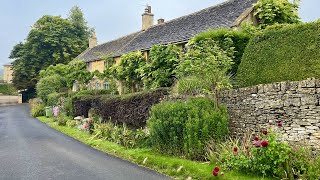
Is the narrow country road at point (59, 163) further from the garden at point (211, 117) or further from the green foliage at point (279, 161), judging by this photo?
the green foliage at point (279, 161)

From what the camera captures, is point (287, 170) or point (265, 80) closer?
point (287, 170)

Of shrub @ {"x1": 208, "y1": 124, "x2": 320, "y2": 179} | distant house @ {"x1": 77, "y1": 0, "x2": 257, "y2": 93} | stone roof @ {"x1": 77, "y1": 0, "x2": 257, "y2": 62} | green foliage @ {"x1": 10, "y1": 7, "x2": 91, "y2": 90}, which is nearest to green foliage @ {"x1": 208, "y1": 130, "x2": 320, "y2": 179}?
shrub @ {"x1": 208, "y1": 124, "x2": 320, "y2": 179}

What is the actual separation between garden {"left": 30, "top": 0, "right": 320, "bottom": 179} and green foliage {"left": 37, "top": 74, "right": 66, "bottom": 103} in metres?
19.0

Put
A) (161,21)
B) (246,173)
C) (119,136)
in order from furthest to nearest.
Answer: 1. (161,21)
2. (119,136)
3. (246,173)

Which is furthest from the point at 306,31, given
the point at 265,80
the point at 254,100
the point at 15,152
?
the point at 15,152

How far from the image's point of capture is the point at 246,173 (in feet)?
26.8

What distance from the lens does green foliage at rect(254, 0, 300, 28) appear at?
18953mm

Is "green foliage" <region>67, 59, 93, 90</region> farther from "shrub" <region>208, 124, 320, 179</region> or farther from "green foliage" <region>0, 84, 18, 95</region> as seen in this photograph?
"green foliage" <region>0, 84, 18, 95</region>

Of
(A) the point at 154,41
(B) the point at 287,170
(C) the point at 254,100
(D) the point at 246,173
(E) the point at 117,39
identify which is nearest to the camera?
(B) the point at 287,170

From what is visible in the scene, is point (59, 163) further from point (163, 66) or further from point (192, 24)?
point (192, 24)

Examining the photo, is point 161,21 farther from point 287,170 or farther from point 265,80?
point 287,170

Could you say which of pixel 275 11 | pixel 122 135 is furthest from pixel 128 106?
pixel 275 11

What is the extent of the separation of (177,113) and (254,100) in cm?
264

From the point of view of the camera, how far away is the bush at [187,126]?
33.3 feet
